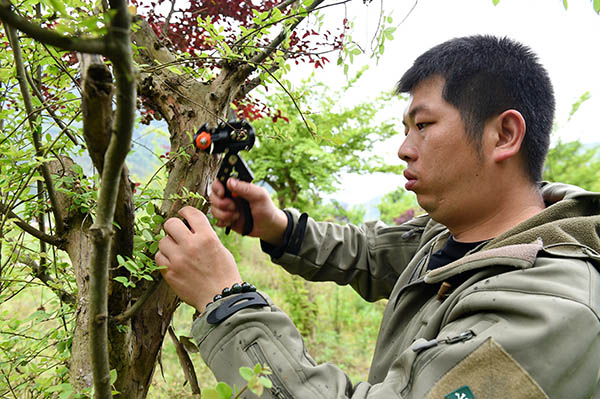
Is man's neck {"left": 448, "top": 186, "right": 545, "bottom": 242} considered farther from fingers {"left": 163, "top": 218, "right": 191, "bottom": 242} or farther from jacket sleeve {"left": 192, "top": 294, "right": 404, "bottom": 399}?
fingers {"left": 163, "top": 218, "right": 191, "bottom": 242}

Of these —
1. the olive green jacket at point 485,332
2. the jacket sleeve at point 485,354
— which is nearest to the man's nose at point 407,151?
the olive green jacket at point 485,332

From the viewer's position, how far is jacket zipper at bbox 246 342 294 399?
1.04 meters

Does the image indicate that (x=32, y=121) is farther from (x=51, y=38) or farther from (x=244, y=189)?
(x=51, y=38)

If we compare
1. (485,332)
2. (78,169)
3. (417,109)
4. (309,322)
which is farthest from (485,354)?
(309,322)

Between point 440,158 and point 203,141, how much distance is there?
34.0 inches

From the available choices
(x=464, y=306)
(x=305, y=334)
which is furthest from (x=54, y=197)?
(x=305, y=334)

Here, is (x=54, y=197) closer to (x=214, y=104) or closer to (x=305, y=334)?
(x=214, y=104)

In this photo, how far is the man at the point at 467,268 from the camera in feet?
3.06

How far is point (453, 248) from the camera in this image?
5.17ft

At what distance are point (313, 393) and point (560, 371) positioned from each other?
0.59 meters

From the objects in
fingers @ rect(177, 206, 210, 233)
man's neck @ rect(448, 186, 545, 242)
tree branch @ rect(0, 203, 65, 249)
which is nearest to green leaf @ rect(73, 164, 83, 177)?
tree branch @ rect(0, 203, 65, 249)

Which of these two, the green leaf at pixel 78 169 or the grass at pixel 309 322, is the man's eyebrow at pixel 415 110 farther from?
the grass at pixel 309 322

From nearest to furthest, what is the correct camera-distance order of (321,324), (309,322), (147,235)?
(147,235) < (309,322) < (321,324)

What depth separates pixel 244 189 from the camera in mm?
1656
